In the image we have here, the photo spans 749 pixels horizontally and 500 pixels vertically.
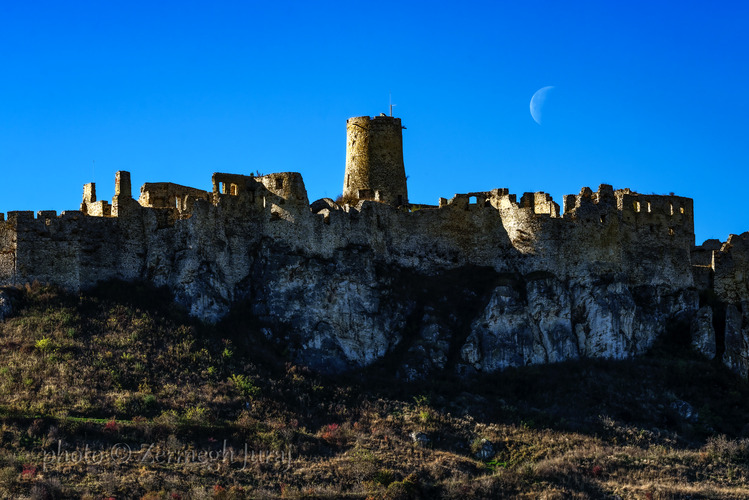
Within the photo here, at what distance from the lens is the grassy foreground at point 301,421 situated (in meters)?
59.4

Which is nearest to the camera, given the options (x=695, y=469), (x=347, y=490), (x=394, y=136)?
(x=347, y=490)

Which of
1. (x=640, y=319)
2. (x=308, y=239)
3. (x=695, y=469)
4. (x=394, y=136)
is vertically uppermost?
(x=394, y=136)

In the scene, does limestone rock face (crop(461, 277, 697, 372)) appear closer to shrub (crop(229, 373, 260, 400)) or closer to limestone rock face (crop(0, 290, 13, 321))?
shrub (crop(229, 373, 260, 400))

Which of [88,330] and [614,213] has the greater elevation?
[614,213]

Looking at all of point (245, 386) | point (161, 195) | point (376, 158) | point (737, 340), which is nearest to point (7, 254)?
point (161, 195)

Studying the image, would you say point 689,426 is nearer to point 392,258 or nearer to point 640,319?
point 640,319

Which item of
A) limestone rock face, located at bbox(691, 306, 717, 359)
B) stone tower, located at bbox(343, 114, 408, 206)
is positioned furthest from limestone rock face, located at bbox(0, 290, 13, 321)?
limestone rock face, located at bbox(691, 306, 717, 359)

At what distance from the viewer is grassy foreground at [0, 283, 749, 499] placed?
59.4 meters

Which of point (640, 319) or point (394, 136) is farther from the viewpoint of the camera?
point (394, 136)

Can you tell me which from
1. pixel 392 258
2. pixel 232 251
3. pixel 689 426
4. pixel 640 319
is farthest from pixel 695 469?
pixel 232 251

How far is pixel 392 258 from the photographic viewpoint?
247 feet

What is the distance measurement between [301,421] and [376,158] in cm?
2238

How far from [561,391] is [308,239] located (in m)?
14.9

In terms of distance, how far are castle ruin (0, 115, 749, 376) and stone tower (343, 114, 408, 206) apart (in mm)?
1881
